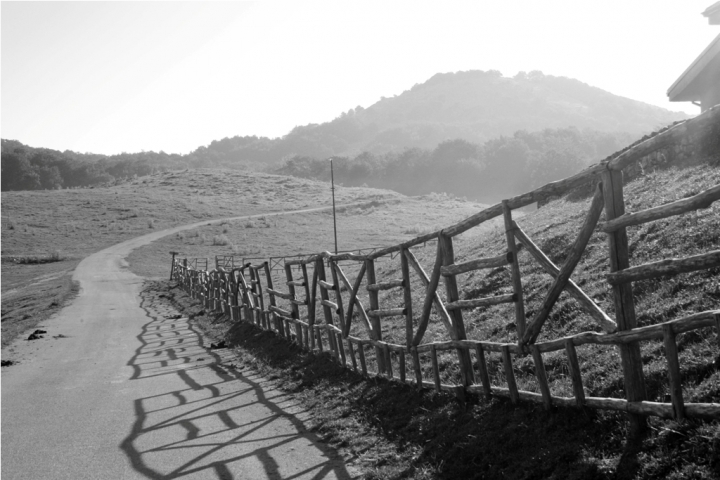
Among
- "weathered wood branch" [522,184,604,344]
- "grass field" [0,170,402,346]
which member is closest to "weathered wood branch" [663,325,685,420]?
"weathered wood branch" [522,184,604,344]

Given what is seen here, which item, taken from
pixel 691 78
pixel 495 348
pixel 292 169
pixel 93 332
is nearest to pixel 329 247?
pixel 93 332

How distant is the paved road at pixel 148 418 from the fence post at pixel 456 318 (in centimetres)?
171

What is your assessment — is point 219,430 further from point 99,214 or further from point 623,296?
point 99,214

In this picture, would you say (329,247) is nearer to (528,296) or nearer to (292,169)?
(528,296)

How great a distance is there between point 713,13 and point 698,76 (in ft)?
7.13

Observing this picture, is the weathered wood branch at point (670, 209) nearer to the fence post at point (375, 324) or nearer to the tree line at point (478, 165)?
the fence post at point (375, 324)

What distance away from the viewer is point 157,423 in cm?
855

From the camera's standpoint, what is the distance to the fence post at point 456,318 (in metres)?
6.97

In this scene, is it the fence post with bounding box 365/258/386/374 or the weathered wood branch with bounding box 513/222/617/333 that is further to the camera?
the fence post with bounding box 365/258/386/374

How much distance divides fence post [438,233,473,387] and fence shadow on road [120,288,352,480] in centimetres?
169

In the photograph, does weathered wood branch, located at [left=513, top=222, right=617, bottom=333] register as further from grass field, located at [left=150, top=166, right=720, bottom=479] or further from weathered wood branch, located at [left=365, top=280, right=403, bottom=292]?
weathered wood branch, located at [left=365, top=280, right=403, bottom=292]

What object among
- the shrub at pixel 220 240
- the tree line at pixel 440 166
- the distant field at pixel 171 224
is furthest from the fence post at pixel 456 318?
the tree line at pixel 440 166

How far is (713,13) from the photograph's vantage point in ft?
54.6

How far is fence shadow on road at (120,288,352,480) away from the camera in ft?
21.3
